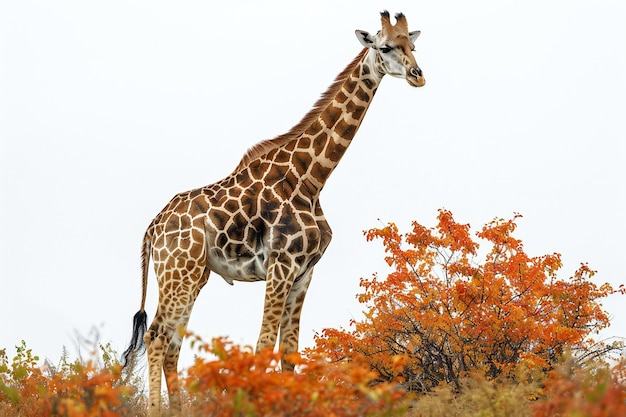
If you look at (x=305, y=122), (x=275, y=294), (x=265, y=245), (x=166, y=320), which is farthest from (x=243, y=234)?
(x=305, y=122)

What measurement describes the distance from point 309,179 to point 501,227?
409 centimetres

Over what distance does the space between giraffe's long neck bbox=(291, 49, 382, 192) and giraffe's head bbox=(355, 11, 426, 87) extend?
17cm

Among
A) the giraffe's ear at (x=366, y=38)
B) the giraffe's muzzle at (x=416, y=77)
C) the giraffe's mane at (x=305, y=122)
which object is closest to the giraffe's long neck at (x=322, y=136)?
the giraffe's mane at (x=305, y=122)

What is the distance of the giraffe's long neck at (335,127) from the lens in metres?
12.1

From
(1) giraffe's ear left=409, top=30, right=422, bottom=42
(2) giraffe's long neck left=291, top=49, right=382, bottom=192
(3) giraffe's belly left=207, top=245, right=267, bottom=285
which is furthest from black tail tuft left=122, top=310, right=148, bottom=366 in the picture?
(1) giraffe's ear left=409, top=30, right=422, bottom=42

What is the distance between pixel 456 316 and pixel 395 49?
14.5ft

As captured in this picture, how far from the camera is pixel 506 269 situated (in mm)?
14281

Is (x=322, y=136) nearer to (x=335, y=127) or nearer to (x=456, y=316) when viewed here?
(x=335, y=127)

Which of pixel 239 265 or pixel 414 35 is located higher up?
pixel 414 35

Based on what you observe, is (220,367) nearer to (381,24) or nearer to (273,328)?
(273,328)

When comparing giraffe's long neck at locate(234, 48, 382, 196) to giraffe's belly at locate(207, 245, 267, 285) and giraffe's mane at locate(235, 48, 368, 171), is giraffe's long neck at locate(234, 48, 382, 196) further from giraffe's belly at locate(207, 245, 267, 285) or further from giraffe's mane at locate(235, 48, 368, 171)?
giraffe's belly at locate(207, 245, 267, 285)

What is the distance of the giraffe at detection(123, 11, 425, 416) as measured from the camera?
11547 mm

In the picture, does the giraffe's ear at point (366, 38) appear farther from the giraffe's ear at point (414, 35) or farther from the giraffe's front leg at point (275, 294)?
the giraffe's front leg at point (275, 294)

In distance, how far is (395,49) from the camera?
12.1 metres
